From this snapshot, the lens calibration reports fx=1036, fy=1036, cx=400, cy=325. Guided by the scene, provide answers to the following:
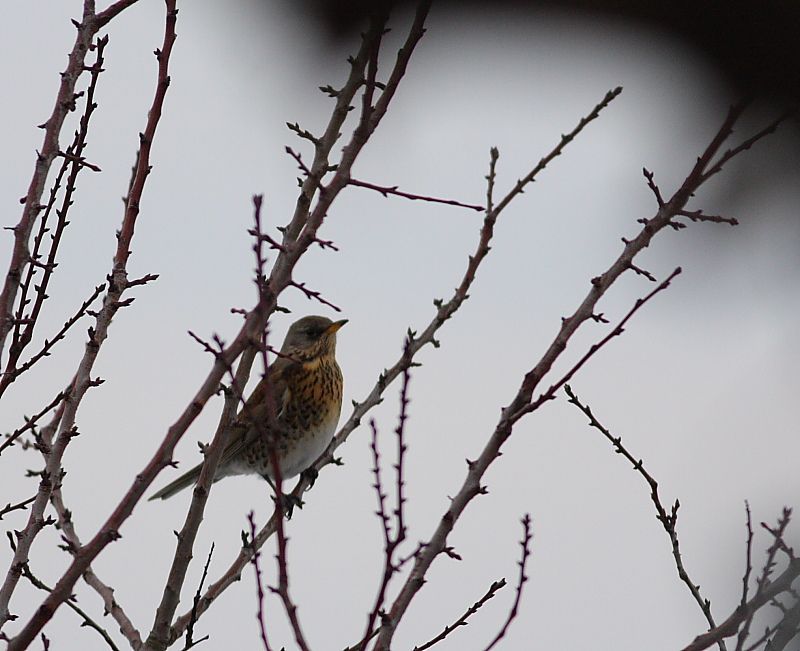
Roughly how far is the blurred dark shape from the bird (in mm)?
7059

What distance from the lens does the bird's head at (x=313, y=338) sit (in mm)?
8812

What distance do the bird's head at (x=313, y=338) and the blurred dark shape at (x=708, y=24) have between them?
26.0 feet

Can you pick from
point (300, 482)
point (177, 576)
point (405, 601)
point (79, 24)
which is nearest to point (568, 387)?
point (405, 601)

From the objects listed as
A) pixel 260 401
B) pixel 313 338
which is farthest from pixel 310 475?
pixel 313 338

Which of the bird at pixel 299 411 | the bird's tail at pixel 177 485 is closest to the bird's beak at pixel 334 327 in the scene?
the bird at pixel 299 411

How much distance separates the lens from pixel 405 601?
10.3ft

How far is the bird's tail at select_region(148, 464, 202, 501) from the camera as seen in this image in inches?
318

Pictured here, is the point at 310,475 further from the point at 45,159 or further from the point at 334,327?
the point at 45,159

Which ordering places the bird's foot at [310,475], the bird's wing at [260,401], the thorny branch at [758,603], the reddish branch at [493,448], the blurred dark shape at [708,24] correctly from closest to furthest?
1. the blurred dark shape at [708,24]
2. the thorny branch at [758,603]
3. the reddish branch at [493,448]
4. the bird's foot at [310,475]
5. the bird's wing at [260,401]

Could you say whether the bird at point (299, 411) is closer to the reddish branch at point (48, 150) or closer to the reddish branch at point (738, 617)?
the reddish branch at point (48, 150)

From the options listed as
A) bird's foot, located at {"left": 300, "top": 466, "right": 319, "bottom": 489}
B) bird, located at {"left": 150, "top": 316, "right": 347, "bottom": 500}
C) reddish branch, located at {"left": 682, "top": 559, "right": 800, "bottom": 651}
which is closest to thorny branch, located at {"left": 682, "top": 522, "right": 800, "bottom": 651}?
reddish branch, located at {"left": 682, "top": 559, "right": 800, "bottom": 651}

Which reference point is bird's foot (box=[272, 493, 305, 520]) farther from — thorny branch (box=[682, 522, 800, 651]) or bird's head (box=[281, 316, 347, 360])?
thorny branch (box=[682, 522, 800, 651])

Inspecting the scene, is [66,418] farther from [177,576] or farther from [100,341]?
[177,576]

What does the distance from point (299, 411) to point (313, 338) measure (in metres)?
0.83
